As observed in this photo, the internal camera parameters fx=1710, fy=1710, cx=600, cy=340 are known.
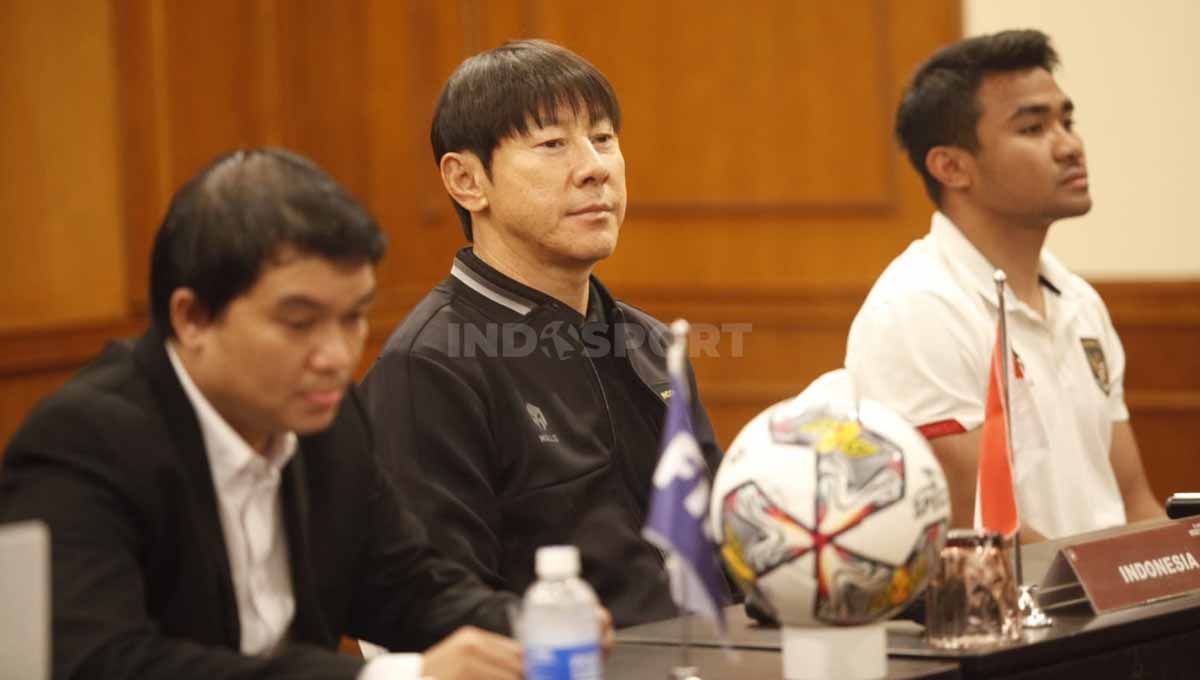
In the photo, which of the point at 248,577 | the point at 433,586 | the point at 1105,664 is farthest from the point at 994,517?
the point at 248,577

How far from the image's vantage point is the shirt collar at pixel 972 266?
3836 millimetres

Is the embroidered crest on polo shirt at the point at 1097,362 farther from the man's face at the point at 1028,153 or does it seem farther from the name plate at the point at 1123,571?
the name plate at the point at 1123,571

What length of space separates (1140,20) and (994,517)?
10.5 ft

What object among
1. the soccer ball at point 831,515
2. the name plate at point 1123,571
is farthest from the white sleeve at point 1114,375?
the soccer ball at point 831,515

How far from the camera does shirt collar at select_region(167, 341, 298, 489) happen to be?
2.18 meters

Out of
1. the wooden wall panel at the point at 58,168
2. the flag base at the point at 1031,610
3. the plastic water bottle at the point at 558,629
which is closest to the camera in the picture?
the plastic water bottle at the point at 558,629

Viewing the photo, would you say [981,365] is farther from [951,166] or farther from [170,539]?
[170,539]

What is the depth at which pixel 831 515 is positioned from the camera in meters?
2.15

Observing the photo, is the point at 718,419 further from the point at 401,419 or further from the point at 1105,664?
the point at 1105,664

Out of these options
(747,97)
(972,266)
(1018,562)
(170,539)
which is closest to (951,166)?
(972,266)

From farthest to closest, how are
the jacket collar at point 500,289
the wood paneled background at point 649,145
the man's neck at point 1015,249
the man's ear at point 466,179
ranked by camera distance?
the wood paneled background at point 649,145, the man's neck at point 1015,249, the man's ear at point 466,179, the jacket collar at point 500,289

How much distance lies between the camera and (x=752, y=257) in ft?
19.3

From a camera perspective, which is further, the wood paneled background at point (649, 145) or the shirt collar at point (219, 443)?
the wood paneled background at point (649, 145)

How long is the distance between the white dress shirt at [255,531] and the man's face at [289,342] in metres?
Answer: 0.05
